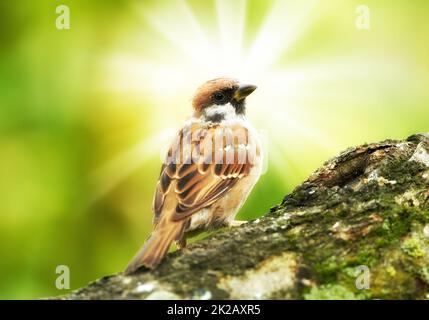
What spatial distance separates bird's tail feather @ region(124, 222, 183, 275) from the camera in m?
3.47

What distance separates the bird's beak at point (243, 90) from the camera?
573cm

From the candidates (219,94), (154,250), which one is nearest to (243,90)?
(219,94)

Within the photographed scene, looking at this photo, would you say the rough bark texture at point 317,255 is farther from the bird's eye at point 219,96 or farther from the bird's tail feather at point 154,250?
the bird's eye at point 219,96

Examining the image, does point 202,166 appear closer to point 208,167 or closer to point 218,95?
point 208,167

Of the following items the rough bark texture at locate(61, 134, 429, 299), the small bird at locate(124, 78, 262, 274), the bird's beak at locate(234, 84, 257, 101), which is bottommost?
the rough bark texture at locate(61, 134, 429, 299)

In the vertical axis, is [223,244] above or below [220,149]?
below

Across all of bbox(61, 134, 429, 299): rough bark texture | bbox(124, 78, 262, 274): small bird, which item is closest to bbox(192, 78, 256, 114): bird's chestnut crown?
bbox(124, 78, 262, 274): small bird

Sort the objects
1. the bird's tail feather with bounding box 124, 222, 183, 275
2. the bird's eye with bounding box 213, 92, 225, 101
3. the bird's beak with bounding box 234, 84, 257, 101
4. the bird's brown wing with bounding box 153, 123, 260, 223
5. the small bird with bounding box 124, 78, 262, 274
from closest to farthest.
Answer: the bird's tail feather with bounding box 124, 222, 183, 275, the small bird with bounding box 124, 78, 262, 274, the bird's brown wing with bounding box 153, 123, 260, 223, the bird's beak with bounding box 234, 84, 257, 101, the bird's eye with bounding box 213, 92, 225, 101

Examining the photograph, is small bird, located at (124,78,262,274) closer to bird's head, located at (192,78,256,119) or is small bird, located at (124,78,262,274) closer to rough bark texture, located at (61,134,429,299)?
bird's head, located at (192,78,256,119)

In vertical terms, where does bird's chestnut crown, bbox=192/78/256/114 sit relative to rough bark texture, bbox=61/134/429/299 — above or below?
above

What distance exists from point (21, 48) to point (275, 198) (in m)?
3.21

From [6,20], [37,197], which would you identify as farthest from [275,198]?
[6,20]

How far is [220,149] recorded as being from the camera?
208 inches

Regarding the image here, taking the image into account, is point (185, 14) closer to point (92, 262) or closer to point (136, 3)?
point (136, 3)
